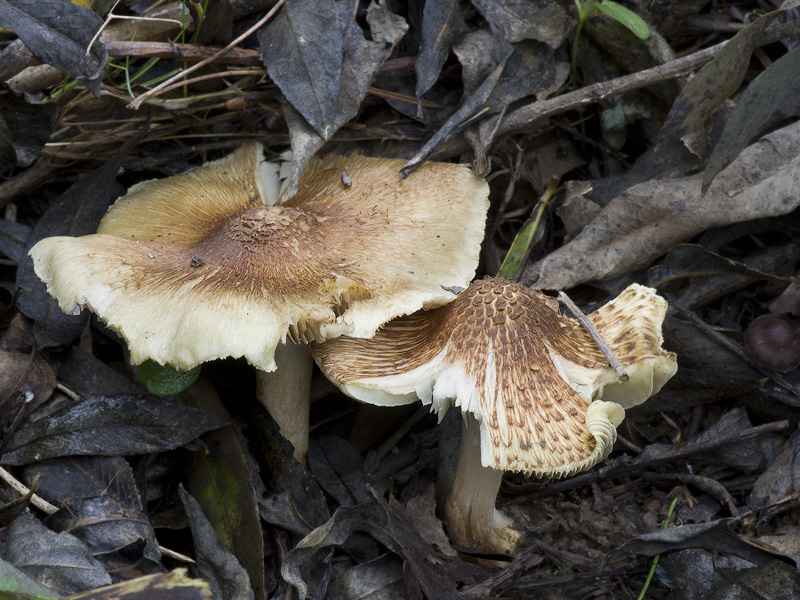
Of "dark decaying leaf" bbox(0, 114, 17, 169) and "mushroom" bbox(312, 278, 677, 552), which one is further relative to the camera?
"dark decaying leaf" bbox(0, 114, 17, 169)

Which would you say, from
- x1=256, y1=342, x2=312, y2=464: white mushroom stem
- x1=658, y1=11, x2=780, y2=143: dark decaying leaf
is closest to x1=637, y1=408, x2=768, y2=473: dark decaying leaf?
x1=658, y1=11, x2=780, y2=143: dark decaying leaf

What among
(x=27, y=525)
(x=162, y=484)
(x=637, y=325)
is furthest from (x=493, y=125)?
(x=27, y=525)

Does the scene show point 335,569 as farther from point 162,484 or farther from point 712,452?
point 712,452

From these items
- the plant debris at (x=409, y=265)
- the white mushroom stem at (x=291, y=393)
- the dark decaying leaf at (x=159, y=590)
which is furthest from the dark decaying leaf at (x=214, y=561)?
the dark decaying leaf at (x=159, y=590)

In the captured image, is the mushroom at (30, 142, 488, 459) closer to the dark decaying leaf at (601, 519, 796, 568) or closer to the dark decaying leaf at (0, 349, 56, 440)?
the dark decaying leaf at (0, 349, 56, 440)

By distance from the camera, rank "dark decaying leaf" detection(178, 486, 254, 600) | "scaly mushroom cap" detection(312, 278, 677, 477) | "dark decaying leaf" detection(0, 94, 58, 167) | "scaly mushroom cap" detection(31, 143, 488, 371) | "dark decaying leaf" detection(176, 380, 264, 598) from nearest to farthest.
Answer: "scaly mushroom cap" detection(312, 278, 677, 477), "scaly mushroom cap" detection(31, 143, 488, 371), "dark decaying leaf" detection(178, 486, 254, 600), "dark decaying leaf" detection(176, 380, 264, 598), "dark decaying leaf" detection(0, 94, 58, 167)

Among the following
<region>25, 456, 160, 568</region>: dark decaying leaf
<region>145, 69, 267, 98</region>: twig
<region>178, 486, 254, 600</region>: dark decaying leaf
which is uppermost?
<region>145, 69, 267, 98</region>: twig
